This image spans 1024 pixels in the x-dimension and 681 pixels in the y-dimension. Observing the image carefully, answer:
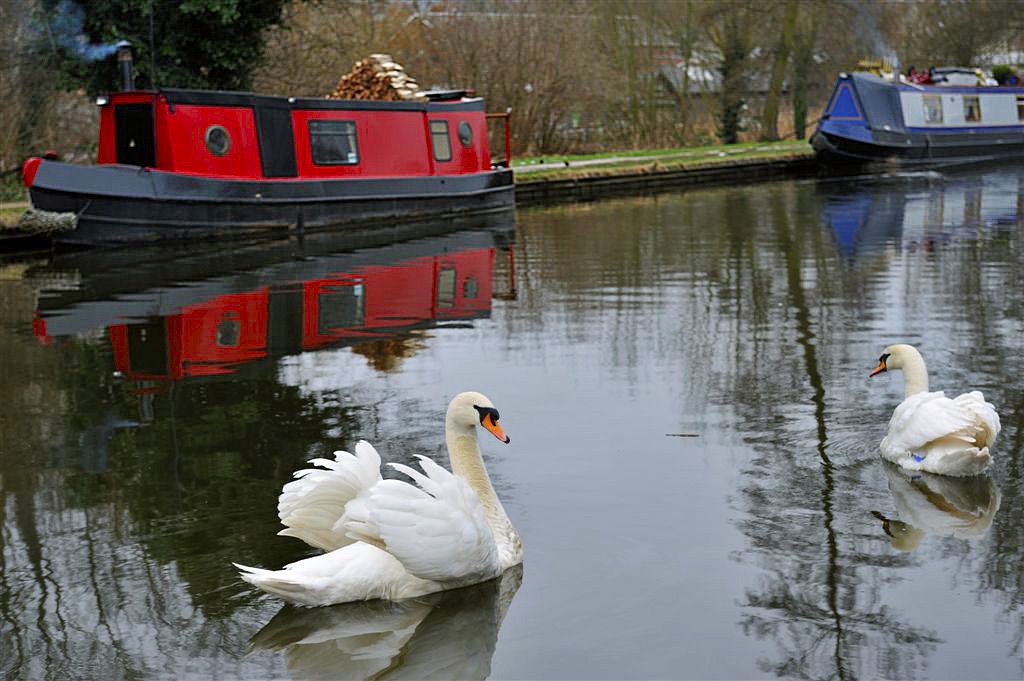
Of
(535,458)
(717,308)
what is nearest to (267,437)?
(535,458)

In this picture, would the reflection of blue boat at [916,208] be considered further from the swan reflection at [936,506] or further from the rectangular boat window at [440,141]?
the swan reflection at [936,506]

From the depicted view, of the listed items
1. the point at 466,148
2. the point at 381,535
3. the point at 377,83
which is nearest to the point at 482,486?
the point at 381,535

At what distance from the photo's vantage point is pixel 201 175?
732 inches

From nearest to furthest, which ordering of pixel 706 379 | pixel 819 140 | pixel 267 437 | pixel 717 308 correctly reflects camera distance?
pixel 267 437 → pixel 706 379 → pixel 717 308 → pixel 819 140

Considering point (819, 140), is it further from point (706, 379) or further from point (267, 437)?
point (267, 437)

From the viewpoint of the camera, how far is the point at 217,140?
18906 millimetres

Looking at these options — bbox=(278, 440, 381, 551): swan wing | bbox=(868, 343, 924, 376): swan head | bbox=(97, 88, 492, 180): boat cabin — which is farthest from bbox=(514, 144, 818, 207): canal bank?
bbox=(278, 440, 381, 551): swan wing

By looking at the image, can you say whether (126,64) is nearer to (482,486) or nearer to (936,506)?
(482,486)

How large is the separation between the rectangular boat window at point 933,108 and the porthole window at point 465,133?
1493 cm

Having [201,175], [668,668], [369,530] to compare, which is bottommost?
[668,668]

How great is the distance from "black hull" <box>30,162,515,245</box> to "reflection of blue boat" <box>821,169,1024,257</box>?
6.43m

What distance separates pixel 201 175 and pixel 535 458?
1219 centimetres

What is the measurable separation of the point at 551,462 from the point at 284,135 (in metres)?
13.1

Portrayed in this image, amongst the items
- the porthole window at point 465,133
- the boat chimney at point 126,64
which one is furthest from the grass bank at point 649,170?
the boat chimney at point 126,64
